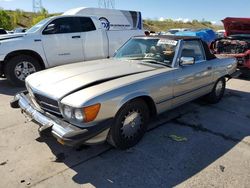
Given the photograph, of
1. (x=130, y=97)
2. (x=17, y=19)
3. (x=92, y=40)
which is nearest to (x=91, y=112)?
(x=130, y=97)

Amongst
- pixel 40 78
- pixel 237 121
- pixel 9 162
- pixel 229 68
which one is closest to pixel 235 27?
pixel 229 68

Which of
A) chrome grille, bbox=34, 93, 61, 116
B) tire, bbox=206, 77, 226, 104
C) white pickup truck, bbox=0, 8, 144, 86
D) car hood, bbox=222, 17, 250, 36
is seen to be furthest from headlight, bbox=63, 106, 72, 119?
car hood, bbox=222, 17, 250, 36

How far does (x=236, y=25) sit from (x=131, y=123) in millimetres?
7869

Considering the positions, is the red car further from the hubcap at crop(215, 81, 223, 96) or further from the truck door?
the truck door

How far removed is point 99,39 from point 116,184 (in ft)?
19.4

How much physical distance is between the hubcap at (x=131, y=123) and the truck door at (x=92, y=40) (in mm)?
4654

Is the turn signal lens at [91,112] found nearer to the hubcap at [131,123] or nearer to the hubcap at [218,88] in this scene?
the hubcap at [131,123]

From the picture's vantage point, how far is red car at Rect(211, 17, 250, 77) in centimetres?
848

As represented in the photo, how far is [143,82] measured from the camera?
12.1 feet

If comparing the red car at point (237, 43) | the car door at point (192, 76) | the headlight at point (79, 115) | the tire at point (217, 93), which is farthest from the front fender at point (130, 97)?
the red car at point (237, 43)

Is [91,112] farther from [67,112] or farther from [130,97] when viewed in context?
[130,97]

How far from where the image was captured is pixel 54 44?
7.32 meters

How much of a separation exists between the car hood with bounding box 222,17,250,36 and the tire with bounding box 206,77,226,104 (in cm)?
441

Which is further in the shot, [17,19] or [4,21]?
[17,19]
